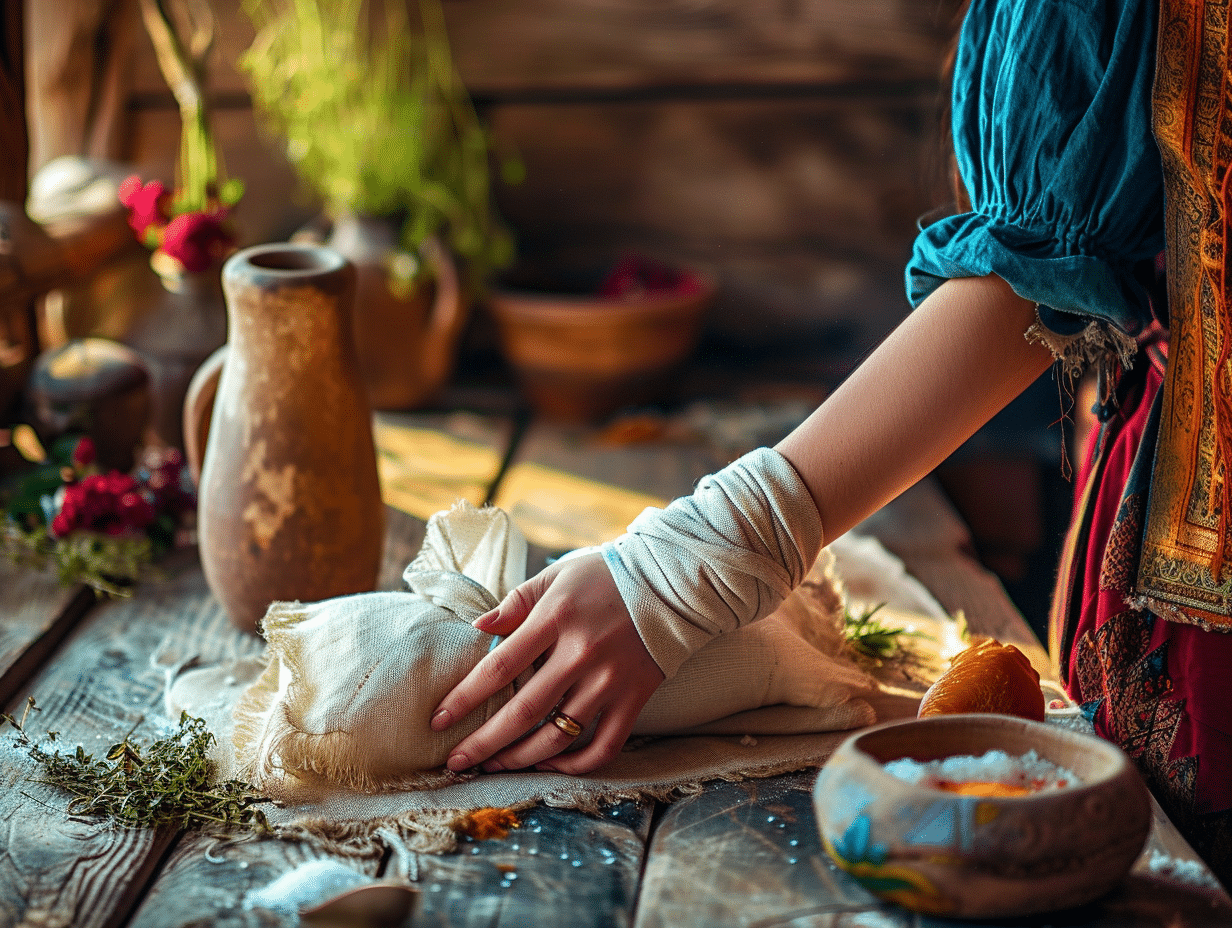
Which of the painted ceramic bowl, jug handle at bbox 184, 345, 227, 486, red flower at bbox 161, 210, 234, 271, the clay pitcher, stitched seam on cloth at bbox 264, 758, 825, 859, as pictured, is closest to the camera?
the painted ceramic bowl

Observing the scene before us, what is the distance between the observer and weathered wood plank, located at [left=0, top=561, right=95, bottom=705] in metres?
1.00

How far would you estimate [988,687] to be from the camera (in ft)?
2.69

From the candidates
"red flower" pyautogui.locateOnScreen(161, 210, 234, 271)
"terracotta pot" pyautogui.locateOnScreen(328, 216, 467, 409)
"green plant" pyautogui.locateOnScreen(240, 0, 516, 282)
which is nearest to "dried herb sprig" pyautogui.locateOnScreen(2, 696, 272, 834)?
"red flower" pyautogui.locateOnScreen(161, 210, 234, 271)

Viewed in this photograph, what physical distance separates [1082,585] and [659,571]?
372mm

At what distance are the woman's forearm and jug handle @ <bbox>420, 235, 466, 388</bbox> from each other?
1187mm

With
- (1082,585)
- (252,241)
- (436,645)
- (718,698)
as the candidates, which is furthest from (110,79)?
(1082,585)

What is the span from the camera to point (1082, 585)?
93 centimetres

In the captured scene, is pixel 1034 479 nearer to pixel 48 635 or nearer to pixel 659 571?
pixel 659 571

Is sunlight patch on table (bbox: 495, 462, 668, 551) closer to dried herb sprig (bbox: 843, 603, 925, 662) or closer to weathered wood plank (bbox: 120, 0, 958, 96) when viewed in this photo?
dried herb sprig (bbox: 843, 603, 925, 662)

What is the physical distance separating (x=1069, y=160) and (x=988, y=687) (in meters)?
0.37

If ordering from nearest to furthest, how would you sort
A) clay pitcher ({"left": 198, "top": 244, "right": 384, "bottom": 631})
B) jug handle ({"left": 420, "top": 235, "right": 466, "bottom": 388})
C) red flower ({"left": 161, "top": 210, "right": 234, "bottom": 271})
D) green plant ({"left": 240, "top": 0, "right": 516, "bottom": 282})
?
1. clay pitcher ({"left": 198, "top": 244, "right": 384, "bottom": 631})
2. red flower ({"left": 161, "top": 210, "right": 234, "bottom": 271})
3. green plant ({"left": 240, "top": 0, "right": 516, "bottom": 282})
4. jug handle ({"left": 420, "top": 235, "right": 466, "bottom": 388})

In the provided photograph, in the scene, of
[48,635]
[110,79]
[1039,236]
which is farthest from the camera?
[110,79]

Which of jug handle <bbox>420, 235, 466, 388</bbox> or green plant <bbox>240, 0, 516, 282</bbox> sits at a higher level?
green plant <bbox>240, 0, 516, 282</bbox>

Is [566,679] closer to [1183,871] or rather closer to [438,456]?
[1183,871]
